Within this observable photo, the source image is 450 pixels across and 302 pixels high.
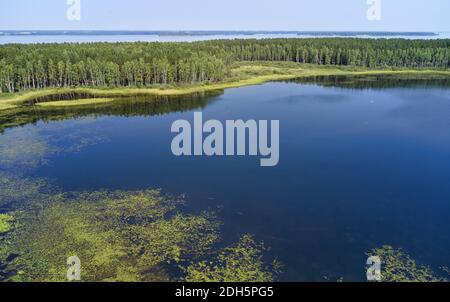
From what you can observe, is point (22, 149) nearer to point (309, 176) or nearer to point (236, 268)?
point (309, 176)

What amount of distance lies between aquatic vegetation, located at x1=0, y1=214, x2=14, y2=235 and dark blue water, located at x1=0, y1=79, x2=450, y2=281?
7.03 m

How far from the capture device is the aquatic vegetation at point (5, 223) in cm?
3272

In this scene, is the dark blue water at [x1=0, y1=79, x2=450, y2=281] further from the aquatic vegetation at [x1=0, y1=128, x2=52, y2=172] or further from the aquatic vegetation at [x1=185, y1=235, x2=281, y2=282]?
the aquatic vegetation at [x1=185, y1=235, x2=281, y2=282]

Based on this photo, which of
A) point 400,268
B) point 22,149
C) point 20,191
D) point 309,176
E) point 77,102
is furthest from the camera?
point 77,102

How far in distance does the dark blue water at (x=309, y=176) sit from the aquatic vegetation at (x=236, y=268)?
1393 mm

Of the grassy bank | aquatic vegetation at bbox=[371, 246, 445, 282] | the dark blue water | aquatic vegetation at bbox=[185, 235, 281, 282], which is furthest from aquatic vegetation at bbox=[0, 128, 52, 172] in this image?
aquatic vegetation at bbox=[371, 246, 445, 282]

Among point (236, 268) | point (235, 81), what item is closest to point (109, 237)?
point (236, 268)

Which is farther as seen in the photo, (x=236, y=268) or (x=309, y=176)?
(x=309, y=176)

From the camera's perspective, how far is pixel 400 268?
27.8 m

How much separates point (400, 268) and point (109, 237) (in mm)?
22165

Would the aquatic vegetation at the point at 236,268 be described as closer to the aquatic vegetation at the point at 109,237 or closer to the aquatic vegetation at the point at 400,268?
the aquatic vegetation at the point at 109,237

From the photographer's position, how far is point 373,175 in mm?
44000

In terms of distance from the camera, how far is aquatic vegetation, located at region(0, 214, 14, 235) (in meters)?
32.7
